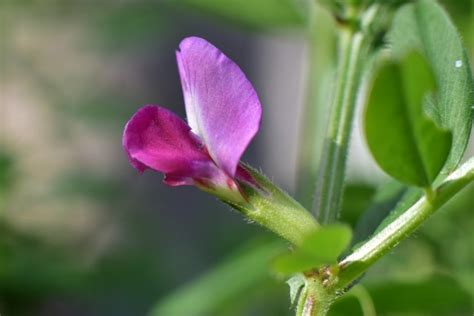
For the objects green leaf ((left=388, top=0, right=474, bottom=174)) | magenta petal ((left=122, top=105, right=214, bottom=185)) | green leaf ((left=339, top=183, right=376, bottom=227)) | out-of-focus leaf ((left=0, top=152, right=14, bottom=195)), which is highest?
magenta petal ((left=122, top=105, right=214, bottom=185))

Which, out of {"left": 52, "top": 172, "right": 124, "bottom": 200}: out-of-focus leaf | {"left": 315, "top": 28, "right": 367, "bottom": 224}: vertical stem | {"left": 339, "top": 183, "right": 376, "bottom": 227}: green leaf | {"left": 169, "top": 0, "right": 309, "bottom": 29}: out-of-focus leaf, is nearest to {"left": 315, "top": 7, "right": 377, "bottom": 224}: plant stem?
{"left": 315, "top": 28, "right": 367, "bottom": 224}: vertical stem

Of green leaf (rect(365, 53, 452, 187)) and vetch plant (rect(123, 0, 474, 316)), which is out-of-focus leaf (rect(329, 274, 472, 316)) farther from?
green leaf (rect(365, 53, 452, 187))

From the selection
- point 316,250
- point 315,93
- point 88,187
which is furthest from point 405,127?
point 88,187

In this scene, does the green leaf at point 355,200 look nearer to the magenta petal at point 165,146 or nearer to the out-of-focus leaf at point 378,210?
the out-of-focus leaf at point 378,210

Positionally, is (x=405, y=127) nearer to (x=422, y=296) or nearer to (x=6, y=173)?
(x=422, y=296)

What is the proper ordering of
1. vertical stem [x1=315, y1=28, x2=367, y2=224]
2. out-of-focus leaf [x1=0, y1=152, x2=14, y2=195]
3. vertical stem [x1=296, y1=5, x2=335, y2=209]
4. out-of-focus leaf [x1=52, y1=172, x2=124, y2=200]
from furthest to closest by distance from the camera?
1. out-of-focus leaf [x1=52, y1=172, x2=124, y2=200]
2. out-of-focus leaf [x1=0, y1=152, x2=14, y2=195]
3. vertical stem [x1=296, y1=5, x2=335, y2=209]
4. vertical stem [x1=315, y1=28, x2=367, y2=224]

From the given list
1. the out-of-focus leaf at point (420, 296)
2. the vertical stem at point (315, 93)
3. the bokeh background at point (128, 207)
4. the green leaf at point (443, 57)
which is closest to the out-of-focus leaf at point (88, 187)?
the bokeh background at point (128, 207)

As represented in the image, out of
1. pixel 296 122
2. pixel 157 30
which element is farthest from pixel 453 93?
pixel 296 122

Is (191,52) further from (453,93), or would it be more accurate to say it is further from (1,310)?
(1,310)
